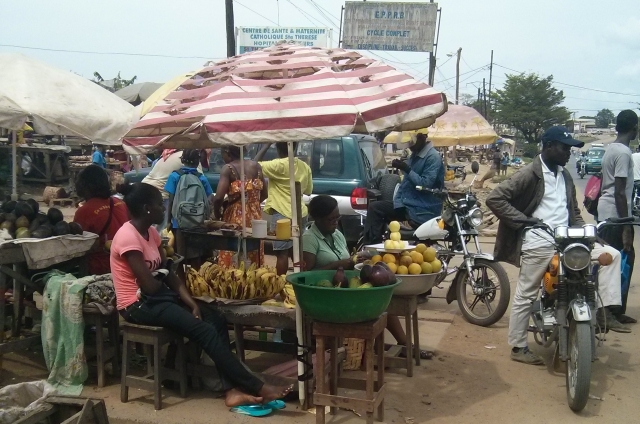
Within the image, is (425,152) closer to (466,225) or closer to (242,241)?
(466,225)

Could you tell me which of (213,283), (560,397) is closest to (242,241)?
(213,283)

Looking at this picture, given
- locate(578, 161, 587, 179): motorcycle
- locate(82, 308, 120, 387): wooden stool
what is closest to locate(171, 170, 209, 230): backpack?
locate(82, 308, 120, 387): wooden stool

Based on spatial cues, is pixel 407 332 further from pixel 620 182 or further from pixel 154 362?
pixel 620 182

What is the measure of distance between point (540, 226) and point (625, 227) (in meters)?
1.93

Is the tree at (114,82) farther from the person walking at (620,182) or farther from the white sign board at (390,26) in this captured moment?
the person walking at (620,182)

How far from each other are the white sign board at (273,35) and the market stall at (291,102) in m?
21.8

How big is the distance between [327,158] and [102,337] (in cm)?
503

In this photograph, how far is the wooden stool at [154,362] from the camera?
4.41m

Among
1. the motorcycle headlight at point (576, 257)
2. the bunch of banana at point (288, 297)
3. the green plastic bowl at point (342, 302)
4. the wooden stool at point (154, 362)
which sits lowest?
the wooden stool at point (154, 362)

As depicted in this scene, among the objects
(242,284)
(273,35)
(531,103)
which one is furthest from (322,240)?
(531,103)

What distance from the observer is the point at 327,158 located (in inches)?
362

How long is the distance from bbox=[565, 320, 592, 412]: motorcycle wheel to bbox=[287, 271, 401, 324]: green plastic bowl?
154 centimetres

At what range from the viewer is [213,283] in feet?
15.8

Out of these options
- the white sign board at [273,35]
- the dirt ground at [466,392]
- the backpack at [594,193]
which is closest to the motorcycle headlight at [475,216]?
the backpack at [594,193]
